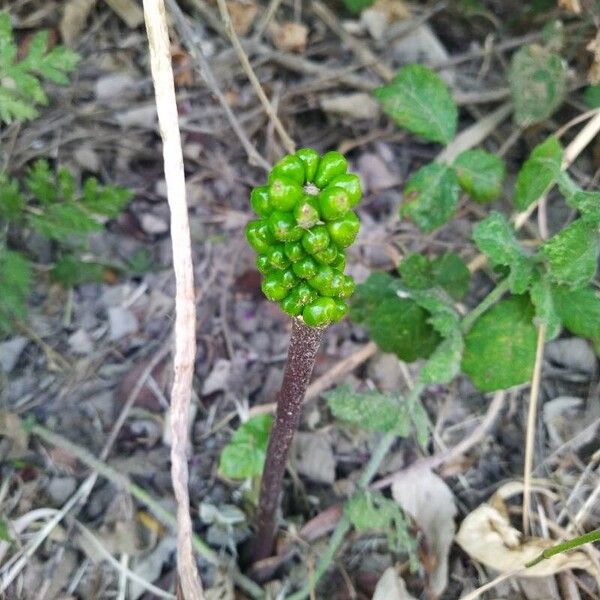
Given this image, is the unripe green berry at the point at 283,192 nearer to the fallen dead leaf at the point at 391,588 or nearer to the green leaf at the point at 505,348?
the green leaf at the point at 505,348

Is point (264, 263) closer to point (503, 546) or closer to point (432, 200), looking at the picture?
point (432, 200)

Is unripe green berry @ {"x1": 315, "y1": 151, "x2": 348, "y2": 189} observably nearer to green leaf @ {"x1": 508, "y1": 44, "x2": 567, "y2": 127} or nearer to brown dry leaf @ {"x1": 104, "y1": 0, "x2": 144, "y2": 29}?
green leaf @ {"x1": 508, "y1": 44, "x2": 567, "y2": 127}

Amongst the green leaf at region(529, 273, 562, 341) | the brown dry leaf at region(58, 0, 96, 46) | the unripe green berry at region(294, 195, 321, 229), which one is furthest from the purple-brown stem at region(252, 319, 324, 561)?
the brown dry leaf at region(58, 0, 96, 46)

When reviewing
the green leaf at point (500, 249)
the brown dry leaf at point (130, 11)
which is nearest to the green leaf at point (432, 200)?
the green leaf at point (500, 249)

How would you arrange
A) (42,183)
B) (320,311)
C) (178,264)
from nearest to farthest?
(320,311) < (178,264) < (42,183)

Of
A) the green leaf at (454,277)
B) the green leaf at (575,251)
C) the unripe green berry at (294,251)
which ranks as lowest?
the green leaf at (454,277)

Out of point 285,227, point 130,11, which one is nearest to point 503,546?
point 285,227

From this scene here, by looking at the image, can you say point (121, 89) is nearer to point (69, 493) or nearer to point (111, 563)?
point (69, 493)
